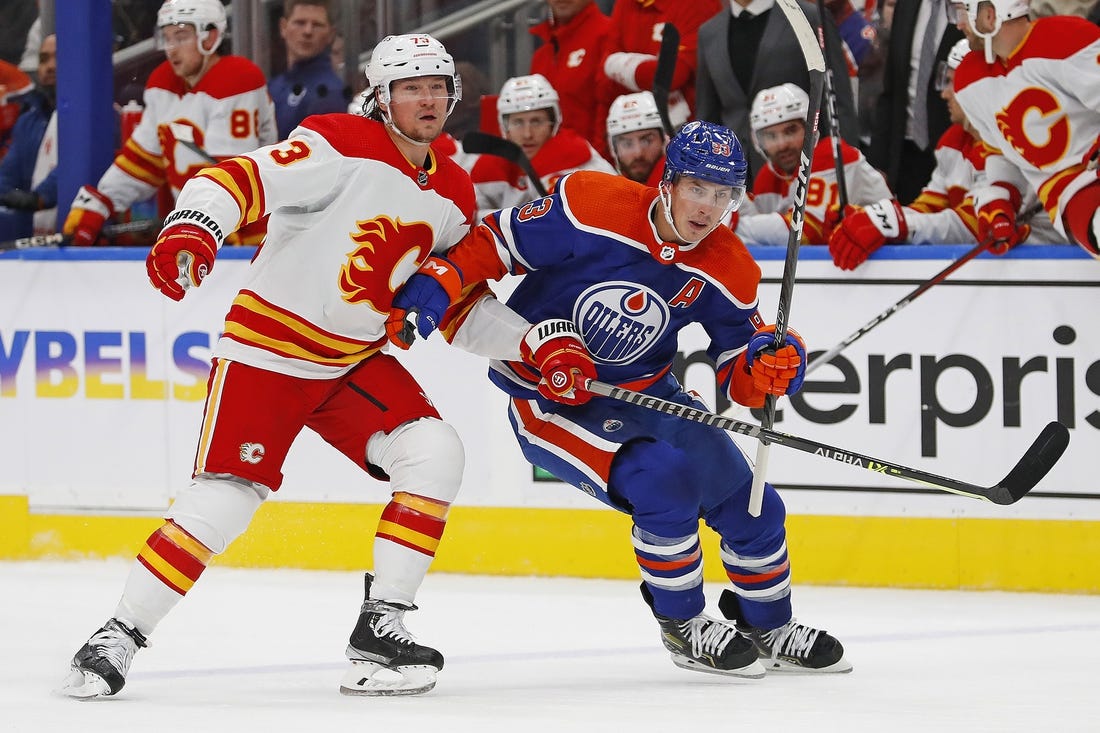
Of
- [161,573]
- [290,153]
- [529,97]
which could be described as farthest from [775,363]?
[529,97]

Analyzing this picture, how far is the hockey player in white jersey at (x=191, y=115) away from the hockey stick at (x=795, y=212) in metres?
2.30

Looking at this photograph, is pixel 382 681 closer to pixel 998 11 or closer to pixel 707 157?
pixel 707 157

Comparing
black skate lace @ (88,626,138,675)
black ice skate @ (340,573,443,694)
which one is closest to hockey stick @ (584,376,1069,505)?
black ice skate @ (340,573,443,694)

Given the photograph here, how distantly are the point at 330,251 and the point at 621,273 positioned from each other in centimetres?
62

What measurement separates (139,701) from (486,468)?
1727 mm

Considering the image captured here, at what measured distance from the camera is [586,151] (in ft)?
16.5

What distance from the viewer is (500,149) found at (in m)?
5.02

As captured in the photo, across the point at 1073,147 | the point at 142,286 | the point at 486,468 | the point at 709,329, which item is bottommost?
the point at 486,468

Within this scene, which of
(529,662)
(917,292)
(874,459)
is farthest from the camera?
(917,292)

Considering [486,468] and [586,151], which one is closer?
[486,468]

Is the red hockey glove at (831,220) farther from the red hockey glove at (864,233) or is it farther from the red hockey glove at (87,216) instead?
the red hockey glove at (87,216)

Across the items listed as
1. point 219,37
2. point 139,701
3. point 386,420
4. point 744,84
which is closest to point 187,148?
point 219,37

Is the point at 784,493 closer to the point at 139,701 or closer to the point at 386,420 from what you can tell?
the point at 386,420

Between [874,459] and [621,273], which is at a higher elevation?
[621,273]
